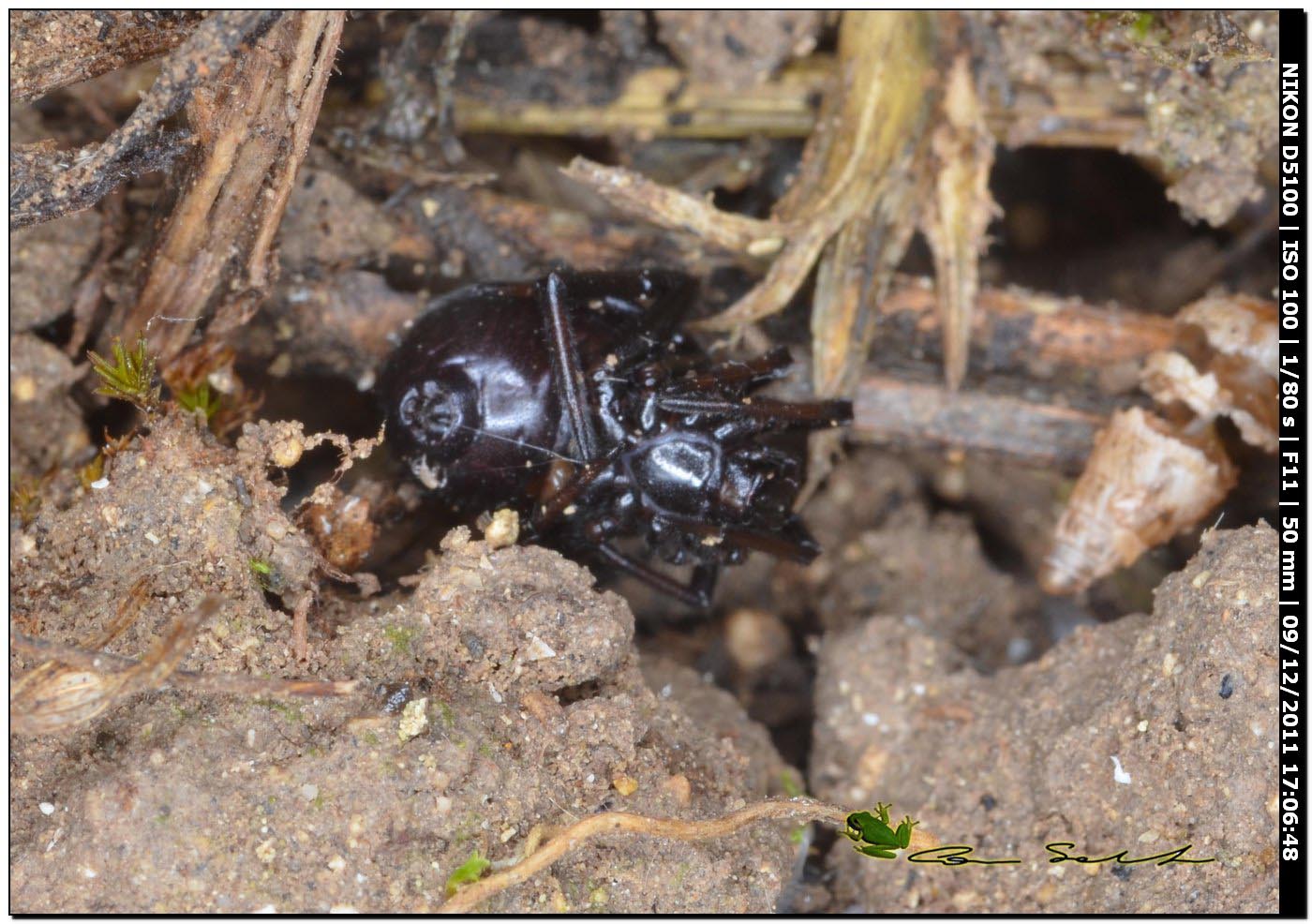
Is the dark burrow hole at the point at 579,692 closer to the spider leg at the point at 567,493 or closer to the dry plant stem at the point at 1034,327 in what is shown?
the spider leg at the point at 567,493

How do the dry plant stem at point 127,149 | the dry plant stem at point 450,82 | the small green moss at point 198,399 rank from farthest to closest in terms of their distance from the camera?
the dry plant stem at point 450,82 < the small green moss at point 198,399 < the dry plant stem at point 127,149

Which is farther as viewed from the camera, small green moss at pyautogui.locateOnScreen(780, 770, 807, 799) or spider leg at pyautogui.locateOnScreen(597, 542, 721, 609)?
spider leg at pyautogui.locateOnScreen(597, 542, 721, 609)

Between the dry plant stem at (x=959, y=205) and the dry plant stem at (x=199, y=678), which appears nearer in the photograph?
the dry plant stem at (x=199, y=678)

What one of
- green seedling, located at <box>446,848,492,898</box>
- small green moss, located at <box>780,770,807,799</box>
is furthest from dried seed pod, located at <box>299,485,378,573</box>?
small green moss, located at <box>780,770,807,799</box>

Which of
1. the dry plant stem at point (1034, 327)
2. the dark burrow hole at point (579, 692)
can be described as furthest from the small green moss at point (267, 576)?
the dry plant stem at point (1034, 327)

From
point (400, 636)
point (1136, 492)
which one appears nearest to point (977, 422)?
point (1136, 492)

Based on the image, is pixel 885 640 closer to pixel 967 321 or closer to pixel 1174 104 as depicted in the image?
pixel 967 321

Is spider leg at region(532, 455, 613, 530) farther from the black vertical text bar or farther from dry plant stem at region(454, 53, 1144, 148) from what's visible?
the black vertical text bar

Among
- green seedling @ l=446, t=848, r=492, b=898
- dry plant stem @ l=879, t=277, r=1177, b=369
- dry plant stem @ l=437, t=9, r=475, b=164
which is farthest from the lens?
dry plant stem @ l=879, t=277, r=1177, b=369
